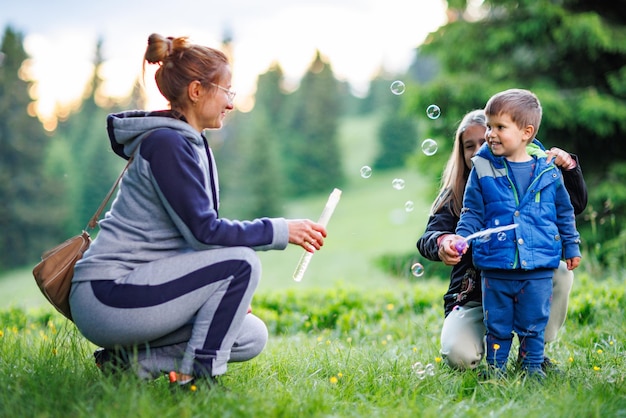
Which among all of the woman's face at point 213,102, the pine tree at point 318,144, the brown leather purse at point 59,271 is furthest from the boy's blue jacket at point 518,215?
the pine tree at point 318,144

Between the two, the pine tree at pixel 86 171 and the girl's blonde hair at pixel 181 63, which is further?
the pine tree at pixel 86 171

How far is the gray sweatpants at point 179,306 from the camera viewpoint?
263cm

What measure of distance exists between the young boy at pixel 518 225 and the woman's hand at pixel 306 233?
0.69m

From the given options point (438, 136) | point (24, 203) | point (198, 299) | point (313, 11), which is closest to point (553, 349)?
point (198, 299)

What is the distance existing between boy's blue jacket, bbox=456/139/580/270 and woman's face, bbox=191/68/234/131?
1201 millimetres

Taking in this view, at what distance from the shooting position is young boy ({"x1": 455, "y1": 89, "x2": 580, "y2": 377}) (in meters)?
3.05

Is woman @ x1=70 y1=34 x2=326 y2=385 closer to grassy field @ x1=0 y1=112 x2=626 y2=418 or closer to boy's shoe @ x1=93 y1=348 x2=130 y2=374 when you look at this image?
boy's shoe @ x1=93 y1=348 x2=130 y2=374

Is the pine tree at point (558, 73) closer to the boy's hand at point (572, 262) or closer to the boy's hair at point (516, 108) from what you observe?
the boy's hand at point (572, 262)

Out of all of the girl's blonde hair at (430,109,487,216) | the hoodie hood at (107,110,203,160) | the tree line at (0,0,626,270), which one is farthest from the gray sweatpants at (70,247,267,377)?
the tree line at (0,0,626,270)

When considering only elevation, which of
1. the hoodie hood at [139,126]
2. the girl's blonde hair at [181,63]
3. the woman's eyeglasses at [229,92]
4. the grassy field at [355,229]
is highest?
the girl's blonde hair at [181,63]

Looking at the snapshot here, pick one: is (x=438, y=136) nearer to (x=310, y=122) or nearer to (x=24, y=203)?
(x=24, y=203)

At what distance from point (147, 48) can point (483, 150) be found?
62.9 inches

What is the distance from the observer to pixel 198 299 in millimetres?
2676

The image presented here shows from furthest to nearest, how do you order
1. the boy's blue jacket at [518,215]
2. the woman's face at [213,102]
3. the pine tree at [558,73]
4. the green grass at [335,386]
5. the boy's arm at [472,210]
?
the pine tree at [558,73], the boy's arm at [472,210], the boy's blue jacket at [518,215], the woman's face at [213,102], the green grass at [335,386]
